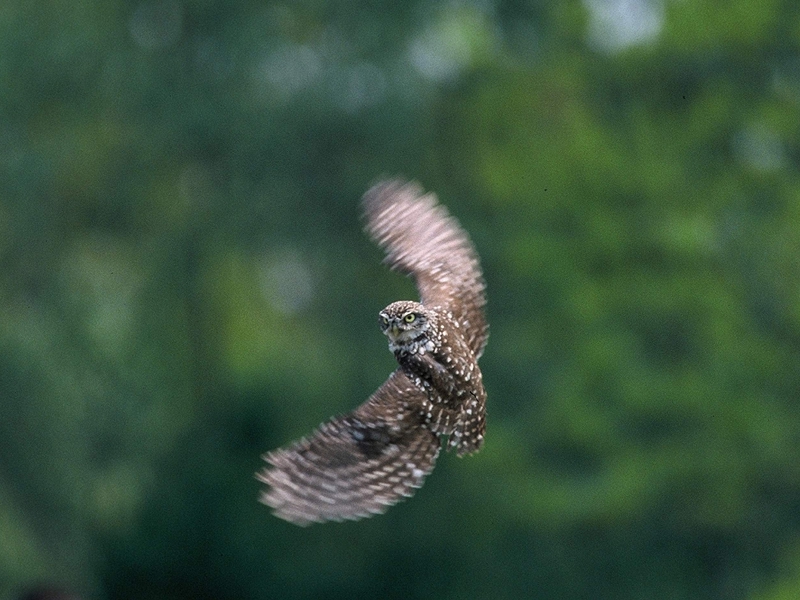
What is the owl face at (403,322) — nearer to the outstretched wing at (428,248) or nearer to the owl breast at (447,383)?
the owl breast at (447,383)

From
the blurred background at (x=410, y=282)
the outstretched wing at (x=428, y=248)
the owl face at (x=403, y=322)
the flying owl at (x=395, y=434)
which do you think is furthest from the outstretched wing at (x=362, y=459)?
the blurred background at (x=410, y=282)

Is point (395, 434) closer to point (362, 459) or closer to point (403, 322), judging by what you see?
point (362, 459)

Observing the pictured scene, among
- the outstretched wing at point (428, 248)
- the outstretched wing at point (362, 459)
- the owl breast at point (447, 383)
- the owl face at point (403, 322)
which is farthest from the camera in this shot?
the outstretched wing at point (428, 248)

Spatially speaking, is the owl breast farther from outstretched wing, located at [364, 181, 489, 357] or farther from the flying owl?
outstretched wing, located at [364, 181, 489, 357]

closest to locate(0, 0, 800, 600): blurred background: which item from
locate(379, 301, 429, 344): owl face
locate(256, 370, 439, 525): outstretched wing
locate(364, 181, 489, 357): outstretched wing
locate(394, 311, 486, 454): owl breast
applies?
locate(364, 181, 489, 357): outstretched wing

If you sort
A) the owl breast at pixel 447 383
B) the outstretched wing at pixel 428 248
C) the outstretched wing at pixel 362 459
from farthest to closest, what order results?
1. the outstretched wing at pixel 428 248
2. the outstretched wing at pixel 362 459
3. the owl breast at pixel 447 383

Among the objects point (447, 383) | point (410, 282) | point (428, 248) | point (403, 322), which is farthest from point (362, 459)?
point (410, 282)

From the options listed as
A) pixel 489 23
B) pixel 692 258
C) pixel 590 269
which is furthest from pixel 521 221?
pixel 489 23
